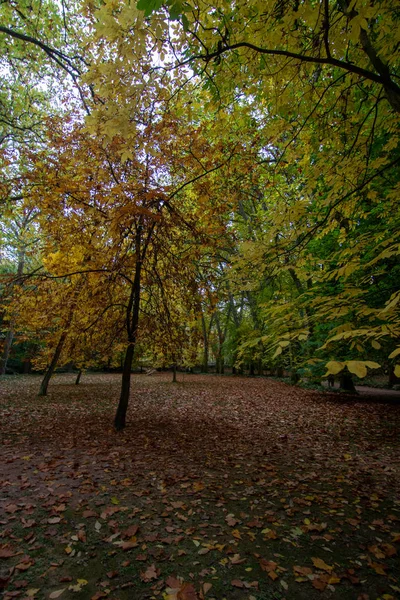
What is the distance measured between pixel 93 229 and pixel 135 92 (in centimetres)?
398

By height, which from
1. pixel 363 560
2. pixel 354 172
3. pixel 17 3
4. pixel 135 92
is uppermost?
pixel 17 3

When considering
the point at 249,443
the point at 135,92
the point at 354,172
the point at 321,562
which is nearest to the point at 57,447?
the point at 249,443

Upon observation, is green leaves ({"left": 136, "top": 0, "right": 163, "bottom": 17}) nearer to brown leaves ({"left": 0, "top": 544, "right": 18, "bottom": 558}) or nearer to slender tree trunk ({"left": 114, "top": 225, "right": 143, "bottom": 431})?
brown leaves ({"left": 0, "top": 544, "right": 18, "bottom": 558})

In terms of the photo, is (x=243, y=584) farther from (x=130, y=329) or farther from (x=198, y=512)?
(x=130, y=329)

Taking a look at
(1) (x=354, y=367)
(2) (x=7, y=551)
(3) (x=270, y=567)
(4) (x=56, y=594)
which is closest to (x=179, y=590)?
(3) (x=270, y=567)

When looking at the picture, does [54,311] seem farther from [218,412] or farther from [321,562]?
[321,562]

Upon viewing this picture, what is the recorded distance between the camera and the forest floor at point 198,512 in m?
2.51

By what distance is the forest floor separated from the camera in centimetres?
251

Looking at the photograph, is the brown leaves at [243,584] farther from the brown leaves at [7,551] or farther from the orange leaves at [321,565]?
the brown leaves at [7,551]

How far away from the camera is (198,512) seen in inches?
140

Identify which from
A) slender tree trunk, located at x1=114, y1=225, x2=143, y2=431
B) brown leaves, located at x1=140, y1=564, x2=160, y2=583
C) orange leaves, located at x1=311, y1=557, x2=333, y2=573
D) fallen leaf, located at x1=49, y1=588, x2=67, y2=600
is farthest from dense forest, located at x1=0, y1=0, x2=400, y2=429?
fallen leaf, located at x1=49, y1=588, x2=67, y2=600

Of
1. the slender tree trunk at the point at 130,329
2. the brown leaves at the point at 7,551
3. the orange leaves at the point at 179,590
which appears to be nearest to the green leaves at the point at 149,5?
the orange leaves at the point at 179,590

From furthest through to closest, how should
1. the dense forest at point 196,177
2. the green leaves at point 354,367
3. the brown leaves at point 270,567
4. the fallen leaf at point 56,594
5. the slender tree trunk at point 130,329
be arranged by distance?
the slender tree trunk at point 130,329, the dense forest at point 196,177, the brown leaves at point 270,567, the fallen leaf at point 56,594, the green leaves at point 354,367

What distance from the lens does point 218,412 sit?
9016mm
